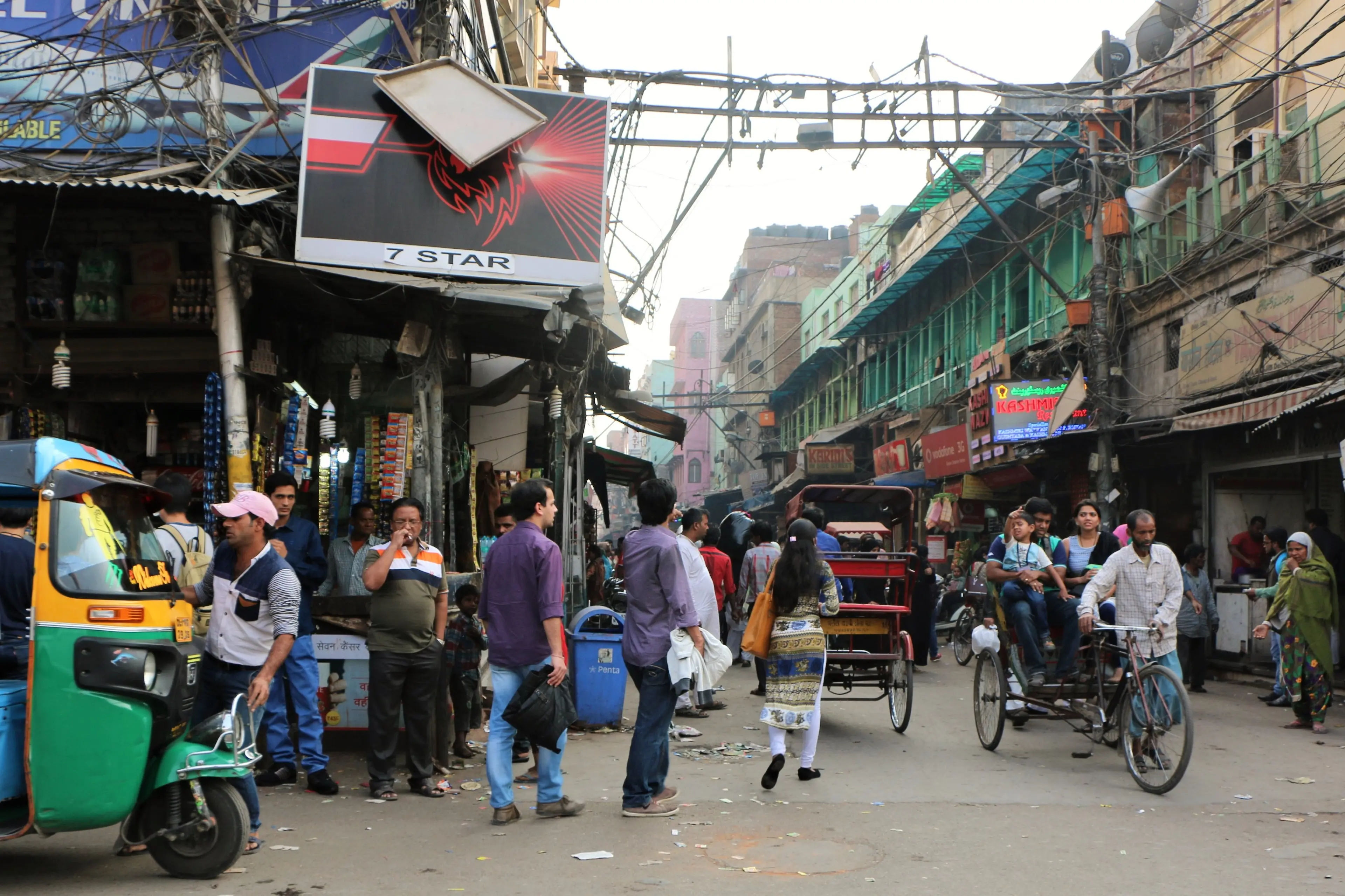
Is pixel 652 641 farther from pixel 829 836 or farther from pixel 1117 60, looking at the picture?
pixel 1117 60

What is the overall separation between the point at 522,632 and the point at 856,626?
4294 mm

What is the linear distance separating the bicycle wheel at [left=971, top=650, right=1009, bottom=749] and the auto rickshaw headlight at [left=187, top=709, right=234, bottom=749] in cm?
562

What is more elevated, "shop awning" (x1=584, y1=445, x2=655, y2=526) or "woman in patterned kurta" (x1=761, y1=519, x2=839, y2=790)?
→ "shop awning" (x1=584, y1=445, x2=655, y2=526)

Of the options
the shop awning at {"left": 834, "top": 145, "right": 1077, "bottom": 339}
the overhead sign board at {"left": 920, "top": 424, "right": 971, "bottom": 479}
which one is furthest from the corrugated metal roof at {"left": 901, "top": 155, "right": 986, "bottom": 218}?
the overhead sign board at {"left": 920, "top": 424, "right": 971, "bottom": 479}

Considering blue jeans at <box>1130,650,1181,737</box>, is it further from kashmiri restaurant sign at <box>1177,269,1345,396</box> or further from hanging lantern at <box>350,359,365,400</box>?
kashmiri restaurant sign at <box>1177,269,1345,396</box>

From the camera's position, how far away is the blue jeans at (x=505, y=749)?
6.40 meters

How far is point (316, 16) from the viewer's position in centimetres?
1014

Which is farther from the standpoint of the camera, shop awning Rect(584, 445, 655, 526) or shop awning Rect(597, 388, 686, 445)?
shop awning Rect(584, 445, 655, 526)

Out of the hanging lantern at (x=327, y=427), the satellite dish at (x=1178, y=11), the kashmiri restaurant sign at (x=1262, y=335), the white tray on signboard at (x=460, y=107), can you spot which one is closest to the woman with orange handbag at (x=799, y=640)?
the hanging lantern at (x=327, y=427)

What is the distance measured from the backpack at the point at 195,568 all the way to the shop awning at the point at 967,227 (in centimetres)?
1432

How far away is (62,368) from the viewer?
9672mm

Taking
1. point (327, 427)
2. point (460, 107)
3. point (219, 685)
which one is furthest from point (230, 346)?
point (219, 685)

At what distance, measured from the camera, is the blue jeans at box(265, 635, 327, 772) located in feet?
23.6

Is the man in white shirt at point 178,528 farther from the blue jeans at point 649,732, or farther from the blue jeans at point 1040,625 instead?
the blue jeans at point 1040,625
